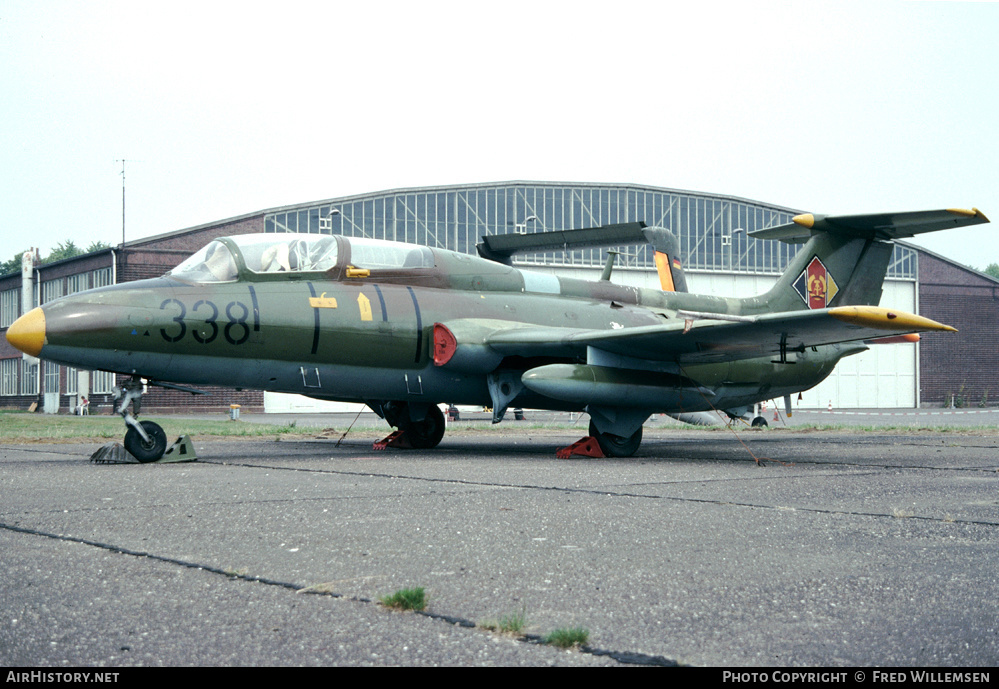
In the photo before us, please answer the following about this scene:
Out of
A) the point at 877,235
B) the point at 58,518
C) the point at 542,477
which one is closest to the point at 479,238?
the point at 877,235

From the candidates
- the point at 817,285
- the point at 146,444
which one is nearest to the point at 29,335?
the point at 146,444

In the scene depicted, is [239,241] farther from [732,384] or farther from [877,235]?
[877,235]

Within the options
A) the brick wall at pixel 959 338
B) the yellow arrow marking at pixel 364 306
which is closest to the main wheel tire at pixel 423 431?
the yellow arrow marking at pixel 364 306

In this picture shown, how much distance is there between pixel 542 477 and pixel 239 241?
4.82 m

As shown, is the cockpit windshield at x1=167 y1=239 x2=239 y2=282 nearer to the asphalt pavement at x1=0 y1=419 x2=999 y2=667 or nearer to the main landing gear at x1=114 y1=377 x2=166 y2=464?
the main landing gear at x1=114 y1=377 x2=166 y2=464

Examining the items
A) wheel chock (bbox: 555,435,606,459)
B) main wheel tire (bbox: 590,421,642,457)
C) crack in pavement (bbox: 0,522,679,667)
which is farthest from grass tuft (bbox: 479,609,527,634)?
main wheel tire (bbox: 590,421,642,457)

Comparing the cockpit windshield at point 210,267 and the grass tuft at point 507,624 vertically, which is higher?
the cockpit windshield at point 210,267

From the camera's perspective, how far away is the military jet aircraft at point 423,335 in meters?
9.27

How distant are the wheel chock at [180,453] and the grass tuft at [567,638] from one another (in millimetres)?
7626

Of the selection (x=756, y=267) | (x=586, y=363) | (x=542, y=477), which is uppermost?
(x=756, y=267)

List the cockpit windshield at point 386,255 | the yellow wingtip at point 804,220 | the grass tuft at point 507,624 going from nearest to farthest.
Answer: the grass tuft at point 507,624 → the cockpit windshield at point 386,255 → the yellow wingtip at point 804,220

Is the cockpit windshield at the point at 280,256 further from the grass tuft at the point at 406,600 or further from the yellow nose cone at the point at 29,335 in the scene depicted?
the grass tuft at the point at 406,600

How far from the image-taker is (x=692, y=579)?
3.53 m

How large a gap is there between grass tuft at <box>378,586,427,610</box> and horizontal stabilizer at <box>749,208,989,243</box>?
28.4 feet
